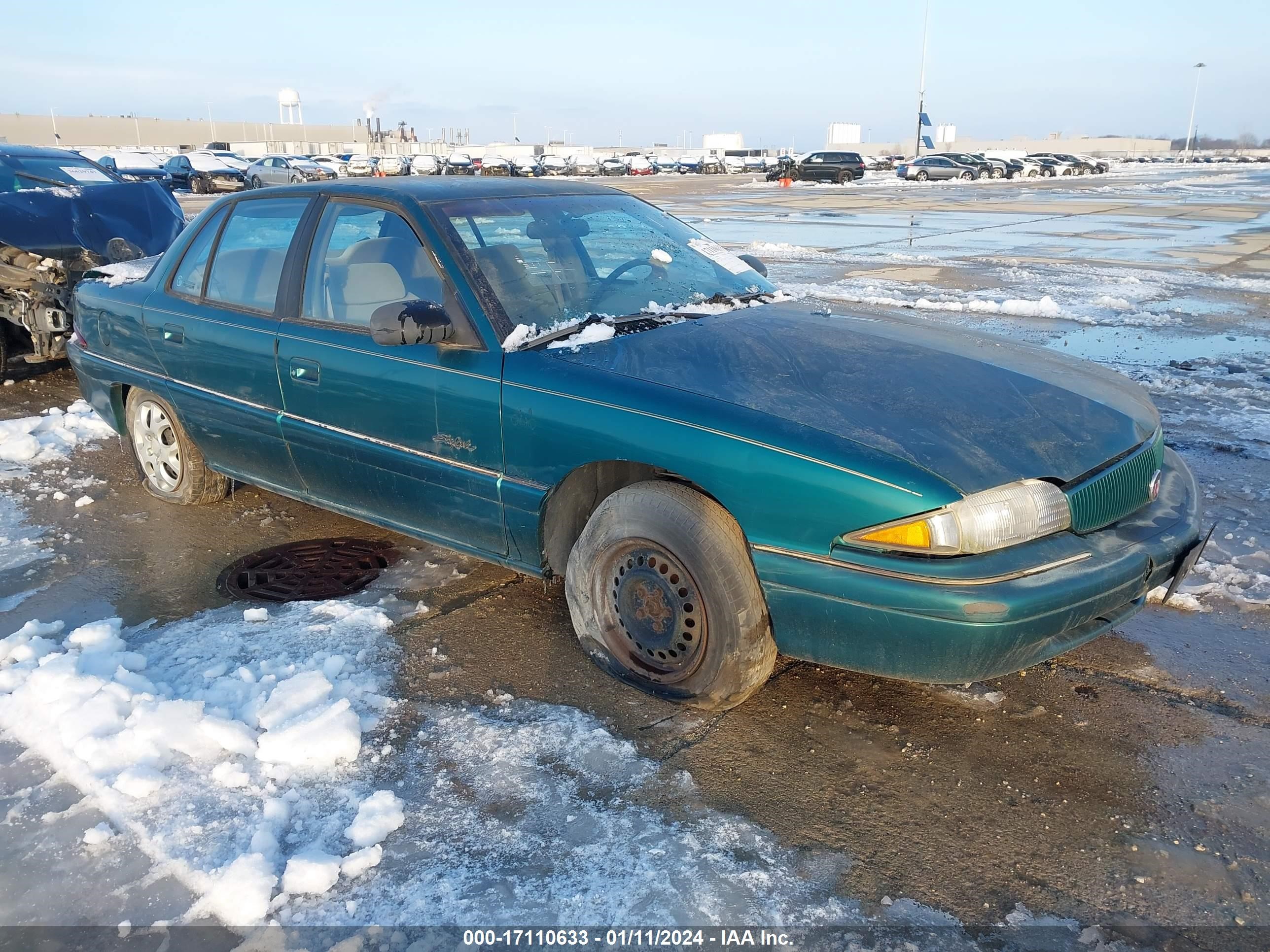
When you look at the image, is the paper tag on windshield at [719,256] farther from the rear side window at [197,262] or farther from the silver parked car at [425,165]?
the silver parked car at [425,165]

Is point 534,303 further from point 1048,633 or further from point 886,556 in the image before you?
point 1048,633

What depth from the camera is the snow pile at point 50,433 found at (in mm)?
5773

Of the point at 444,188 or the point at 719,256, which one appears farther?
the point at 719,256

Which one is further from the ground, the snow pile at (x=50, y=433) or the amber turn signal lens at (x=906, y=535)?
the amber turn signal lens at (x=906, y=535)

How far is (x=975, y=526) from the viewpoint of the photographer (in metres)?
2.50

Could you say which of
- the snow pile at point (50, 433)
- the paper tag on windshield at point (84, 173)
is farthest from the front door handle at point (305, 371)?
the paper tag on windshield at point (84, 173)

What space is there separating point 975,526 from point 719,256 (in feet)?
6.72

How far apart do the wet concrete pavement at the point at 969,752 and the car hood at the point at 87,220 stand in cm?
406

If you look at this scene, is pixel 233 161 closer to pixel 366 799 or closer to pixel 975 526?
pixel 366 799

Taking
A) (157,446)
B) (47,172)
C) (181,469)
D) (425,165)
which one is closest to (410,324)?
(181,469)

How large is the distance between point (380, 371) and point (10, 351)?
239 inches

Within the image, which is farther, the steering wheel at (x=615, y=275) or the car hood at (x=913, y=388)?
the steering wheel at (x=615, y=275)

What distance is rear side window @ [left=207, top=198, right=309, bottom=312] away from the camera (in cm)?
396

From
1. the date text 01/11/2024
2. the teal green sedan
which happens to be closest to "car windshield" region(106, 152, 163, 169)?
the teal green sedan
